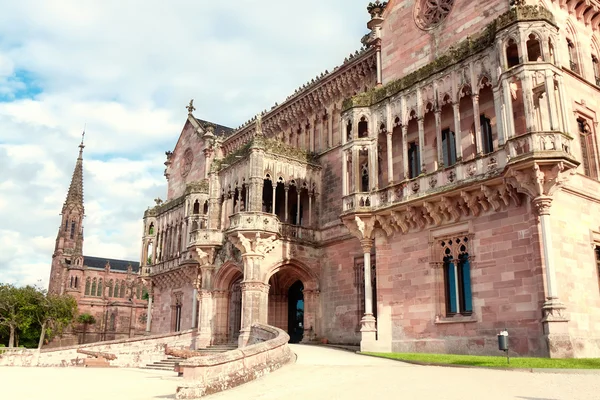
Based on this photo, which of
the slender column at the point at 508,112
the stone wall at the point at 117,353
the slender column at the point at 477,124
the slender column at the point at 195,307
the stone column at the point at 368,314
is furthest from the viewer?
the slender column at the point at 195,307

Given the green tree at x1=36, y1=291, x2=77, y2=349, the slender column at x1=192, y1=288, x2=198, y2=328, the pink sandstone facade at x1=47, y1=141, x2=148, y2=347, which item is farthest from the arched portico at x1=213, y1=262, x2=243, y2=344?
the pink sandstone facade at x1=47, y1=141, x2=148, y2=347

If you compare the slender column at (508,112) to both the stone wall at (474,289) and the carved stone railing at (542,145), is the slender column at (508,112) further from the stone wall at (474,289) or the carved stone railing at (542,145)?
the stone wall at (474,289)

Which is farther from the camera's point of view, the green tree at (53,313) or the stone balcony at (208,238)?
the green tree at (53,313)

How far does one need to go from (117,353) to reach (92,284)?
73151 mm

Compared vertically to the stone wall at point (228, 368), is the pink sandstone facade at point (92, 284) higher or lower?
higher

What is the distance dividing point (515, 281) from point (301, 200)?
16317 mm

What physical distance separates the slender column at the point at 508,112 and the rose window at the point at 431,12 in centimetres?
722

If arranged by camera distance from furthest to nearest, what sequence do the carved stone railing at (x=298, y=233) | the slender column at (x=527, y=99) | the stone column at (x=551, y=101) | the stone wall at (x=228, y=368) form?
the carved stone railing at (x=298, y=233) → the slender column at (x=527, y=99) → the stone column at (x=551, y=101) → the stone wall at (x=228, y=368)

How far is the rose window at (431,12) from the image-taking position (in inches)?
992

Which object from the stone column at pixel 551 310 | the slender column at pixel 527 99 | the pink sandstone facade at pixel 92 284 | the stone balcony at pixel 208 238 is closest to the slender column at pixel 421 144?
the slender column at pixel 527 99

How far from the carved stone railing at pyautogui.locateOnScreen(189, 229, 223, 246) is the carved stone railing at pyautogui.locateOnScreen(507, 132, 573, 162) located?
62.1ft

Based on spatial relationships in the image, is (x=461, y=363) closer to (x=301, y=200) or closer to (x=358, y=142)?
(x=358, y=142)

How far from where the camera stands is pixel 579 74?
22234 millimetres

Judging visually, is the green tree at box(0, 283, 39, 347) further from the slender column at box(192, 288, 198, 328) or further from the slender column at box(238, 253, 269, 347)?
the slender column at box(238, 253, 269, 347)
